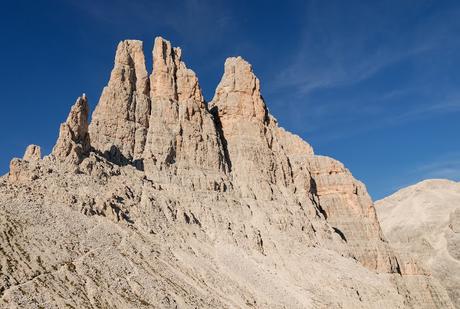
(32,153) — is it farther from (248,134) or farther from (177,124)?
(248,134)

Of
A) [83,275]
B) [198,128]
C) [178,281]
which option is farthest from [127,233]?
[198,128]

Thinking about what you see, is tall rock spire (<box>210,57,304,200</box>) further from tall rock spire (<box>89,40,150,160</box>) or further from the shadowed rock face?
tall rock spire (<box>89,40,150,160</box>)

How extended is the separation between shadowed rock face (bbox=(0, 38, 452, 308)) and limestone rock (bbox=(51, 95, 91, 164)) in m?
0.19

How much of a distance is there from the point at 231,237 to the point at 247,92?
38.2 meters

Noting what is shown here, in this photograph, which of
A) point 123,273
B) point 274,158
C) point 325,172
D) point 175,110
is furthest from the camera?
point 325,172

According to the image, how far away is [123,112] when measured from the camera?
98.5 meters

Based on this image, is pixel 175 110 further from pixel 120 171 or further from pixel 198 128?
pixel 120 171

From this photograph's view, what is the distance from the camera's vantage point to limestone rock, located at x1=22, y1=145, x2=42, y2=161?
270 feet

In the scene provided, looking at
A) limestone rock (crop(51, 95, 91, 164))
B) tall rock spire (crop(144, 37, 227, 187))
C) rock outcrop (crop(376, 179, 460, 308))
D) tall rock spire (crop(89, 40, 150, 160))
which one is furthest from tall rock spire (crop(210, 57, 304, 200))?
rock outcrop (crop(376, 179, 460, 308))

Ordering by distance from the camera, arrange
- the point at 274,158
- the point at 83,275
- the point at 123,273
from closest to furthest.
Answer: the point at 83,275 → the point at 123,273 → the point at 274,158

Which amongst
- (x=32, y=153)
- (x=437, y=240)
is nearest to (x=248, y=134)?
(x=32, y=153)

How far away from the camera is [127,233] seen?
75000mm

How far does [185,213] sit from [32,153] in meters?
23.3

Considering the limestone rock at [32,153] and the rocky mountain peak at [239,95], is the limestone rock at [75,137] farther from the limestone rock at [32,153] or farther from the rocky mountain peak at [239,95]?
the rocky mountain peak at [239,95]
